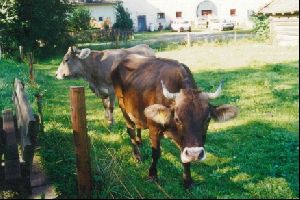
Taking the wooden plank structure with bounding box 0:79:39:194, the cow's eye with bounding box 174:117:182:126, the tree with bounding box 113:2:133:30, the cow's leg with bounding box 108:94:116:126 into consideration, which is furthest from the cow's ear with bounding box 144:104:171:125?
the tree with bounding box 113:2:133:30

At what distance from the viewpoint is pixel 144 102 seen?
6.36 meters

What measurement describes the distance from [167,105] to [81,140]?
1.39 meters

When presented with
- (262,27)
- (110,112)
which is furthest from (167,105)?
(262,27)

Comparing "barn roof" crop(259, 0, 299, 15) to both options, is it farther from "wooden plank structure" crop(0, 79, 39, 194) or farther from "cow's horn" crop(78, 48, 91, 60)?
"wooden plank structure" crop(0, 79, 39, 194)

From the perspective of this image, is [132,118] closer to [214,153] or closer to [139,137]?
[139,137]

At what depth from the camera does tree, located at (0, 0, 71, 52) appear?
2128 centimetres

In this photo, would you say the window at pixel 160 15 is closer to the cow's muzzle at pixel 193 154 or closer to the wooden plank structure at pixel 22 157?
the wooden plank structure at pixel 22 157

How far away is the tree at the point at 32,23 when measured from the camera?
21.3m

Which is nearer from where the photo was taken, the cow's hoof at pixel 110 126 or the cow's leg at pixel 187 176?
the cow's leg at pixel 187 176

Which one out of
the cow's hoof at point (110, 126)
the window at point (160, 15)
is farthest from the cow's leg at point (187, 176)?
the window at point (160, 15)

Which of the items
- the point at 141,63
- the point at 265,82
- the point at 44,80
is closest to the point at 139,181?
the point at 141,63

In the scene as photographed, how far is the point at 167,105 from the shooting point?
5637 millimetres

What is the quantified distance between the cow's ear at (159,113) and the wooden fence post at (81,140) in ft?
3.19

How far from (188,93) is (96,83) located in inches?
203
